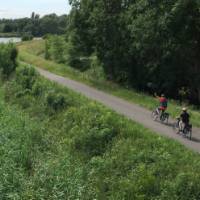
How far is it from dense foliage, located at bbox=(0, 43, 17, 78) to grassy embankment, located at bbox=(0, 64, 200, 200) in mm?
19129

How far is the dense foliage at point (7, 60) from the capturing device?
147 ft

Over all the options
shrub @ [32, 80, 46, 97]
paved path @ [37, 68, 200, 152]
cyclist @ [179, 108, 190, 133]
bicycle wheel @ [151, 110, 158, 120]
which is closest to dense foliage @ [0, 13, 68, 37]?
paved path @ [37, 68, 200, 152]

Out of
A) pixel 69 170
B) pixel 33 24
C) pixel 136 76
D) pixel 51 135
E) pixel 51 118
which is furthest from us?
pixel 33 24

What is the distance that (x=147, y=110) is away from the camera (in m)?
27.8

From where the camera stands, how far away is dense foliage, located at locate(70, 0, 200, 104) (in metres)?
31.2

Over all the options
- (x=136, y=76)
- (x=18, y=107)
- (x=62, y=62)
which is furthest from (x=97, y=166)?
(x=62, y=62)

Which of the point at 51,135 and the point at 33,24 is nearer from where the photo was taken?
the point at 51,135

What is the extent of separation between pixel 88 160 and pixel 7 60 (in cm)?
2913

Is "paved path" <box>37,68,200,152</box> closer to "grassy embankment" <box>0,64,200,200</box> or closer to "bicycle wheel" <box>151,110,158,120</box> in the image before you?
"bicycle wheel" <box>151,110,158,120</box>

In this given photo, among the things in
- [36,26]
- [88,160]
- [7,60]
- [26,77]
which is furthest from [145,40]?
[36,26]

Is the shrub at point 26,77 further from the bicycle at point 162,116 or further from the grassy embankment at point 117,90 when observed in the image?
the bicycle at point 162,116

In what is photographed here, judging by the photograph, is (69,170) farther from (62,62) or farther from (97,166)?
(62,62)

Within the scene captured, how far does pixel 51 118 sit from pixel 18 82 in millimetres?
10953

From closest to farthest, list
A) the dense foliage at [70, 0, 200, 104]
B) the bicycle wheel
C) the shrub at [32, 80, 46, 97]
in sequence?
the bicycle wheel < the shrub at [32, 80, 46, 97] < the dense foliage at [70, 0, 200, 104]
